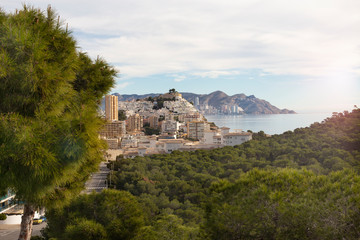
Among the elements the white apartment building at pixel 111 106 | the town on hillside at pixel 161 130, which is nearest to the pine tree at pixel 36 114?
the town on hillside at pixel 161 130

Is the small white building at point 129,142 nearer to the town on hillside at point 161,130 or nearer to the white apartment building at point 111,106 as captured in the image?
the town on hillside at point 161,130

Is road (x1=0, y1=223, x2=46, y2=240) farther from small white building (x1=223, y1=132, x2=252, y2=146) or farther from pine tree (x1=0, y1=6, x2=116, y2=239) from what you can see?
small white building (x1=223, y1=132, x2=252, y2=146)

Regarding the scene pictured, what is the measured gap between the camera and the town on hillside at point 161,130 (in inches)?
1306

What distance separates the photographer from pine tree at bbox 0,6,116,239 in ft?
6.53

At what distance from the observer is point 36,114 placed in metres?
2.19

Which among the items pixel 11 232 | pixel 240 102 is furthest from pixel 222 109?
pixel 11 232

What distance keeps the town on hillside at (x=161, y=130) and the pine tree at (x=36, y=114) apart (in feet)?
45.6

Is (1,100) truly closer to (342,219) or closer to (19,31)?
(19,31)

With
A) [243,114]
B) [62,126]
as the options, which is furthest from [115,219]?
[243,114]

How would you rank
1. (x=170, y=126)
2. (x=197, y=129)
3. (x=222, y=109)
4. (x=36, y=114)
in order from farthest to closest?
(x=222, y=109) → (x=170, y=126) → (x=197, y=129) → (x=36, y=114)

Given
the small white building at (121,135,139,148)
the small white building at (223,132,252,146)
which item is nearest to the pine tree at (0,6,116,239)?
the small white building at (223,132,252,146)

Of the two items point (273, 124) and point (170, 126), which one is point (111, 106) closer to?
point (170, 126)

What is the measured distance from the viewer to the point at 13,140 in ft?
6.31

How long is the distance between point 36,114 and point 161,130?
51171 mm
